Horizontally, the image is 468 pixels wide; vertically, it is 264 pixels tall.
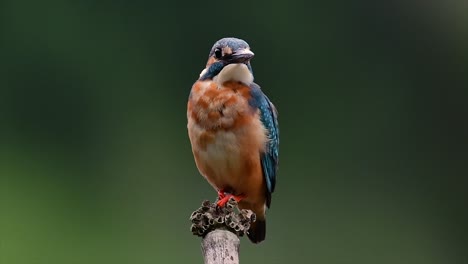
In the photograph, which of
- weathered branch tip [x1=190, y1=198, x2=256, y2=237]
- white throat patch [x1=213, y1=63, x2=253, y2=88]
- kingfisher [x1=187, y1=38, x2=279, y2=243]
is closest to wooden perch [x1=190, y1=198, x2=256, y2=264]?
weathered branch tip [x1=190, y1=198, x2=256, y2=237]

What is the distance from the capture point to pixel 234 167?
8.11ft

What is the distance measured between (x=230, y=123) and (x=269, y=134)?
0.66 feet

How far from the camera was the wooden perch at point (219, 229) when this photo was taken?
68.1 inches

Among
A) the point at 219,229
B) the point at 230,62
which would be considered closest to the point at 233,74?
the point at 230,62

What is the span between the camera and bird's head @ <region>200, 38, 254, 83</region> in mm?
2393

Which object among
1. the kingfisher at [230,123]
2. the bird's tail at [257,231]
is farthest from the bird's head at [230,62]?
the bird's tail at [257,231]

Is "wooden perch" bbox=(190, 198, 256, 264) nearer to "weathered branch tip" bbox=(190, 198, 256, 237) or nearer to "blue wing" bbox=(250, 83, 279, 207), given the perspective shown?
"weathered branch tip" bbox=(190, 198, 256, 237)

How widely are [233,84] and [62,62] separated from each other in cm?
229

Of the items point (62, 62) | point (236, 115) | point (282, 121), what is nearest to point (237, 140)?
point (236, 115)

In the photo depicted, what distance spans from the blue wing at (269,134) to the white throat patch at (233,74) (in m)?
0.06

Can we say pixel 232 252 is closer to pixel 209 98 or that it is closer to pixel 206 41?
pixel 209 98

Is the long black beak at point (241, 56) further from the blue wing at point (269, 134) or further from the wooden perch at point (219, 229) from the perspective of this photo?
the wooden perch at point (219, 229)

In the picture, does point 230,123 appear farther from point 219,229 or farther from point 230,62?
point 219,229

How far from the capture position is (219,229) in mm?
1870
